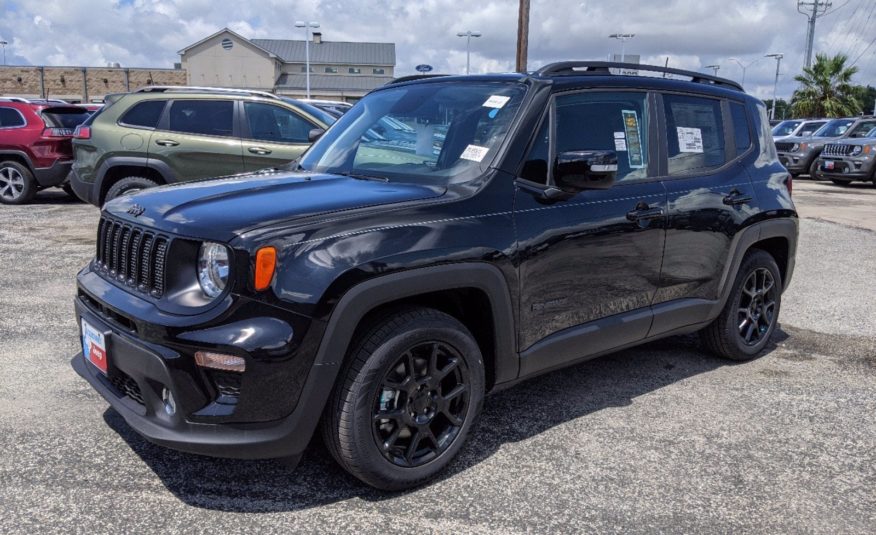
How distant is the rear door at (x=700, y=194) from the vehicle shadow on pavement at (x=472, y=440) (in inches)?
19.8

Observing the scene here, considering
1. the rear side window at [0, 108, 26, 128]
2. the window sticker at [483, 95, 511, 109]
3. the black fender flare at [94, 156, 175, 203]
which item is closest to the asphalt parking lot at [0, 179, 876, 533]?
the window sticker at [483, 95, 511, 109]

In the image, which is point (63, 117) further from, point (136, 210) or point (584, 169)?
point (584, 169)

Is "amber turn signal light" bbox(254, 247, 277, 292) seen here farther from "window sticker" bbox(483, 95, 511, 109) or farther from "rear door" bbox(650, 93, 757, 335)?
"rear door" bbox(650, 93, 757, 335)

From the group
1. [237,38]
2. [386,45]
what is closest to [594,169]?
[237,38]

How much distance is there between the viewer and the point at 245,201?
10.2 feet

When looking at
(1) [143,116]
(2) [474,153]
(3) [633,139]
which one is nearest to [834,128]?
(1) [143,116]

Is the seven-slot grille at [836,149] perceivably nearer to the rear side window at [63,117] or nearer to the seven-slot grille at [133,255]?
the rear side window at [63,117]

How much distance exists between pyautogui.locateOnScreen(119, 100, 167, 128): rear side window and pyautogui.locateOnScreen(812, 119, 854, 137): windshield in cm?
1846

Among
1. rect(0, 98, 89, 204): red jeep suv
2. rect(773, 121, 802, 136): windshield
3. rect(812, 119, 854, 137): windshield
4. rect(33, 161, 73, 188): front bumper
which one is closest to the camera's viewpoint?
rect(0, 98, 89, 204): red jeep suv

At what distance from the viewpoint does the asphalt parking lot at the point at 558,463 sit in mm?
2975

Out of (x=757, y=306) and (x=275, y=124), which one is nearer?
(x=757, y=306)

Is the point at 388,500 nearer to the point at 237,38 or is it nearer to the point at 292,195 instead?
the point at 292,195

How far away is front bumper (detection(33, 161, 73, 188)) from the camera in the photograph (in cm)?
1182

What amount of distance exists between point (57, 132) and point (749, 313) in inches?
427
